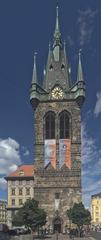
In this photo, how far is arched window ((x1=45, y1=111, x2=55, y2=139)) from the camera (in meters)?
91.2

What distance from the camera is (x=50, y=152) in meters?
89.1

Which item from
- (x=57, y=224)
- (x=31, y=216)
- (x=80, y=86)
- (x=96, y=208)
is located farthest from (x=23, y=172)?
(x=96, y=208)

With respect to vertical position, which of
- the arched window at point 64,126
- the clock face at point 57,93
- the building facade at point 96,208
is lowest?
the building facade at point 96,208

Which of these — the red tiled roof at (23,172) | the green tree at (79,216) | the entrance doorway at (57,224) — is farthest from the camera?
the red tiled roof at (23,172)

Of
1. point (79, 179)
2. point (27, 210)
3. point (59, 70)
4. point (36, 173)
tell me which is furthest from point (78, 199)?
point (59, 70)

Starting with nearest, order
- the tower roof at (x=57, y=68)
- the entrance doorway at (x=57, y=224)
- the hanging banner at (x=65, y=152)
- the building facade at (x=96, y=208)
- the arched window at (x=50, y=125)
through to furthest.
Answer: the entrance doorway at (x=57, y=224) < the hanging banner at (x=65, y=152) < the arched window at (x=50, y=125) < the tower roof at (x=57, y=68) < the building facade at (x=96, y=208)

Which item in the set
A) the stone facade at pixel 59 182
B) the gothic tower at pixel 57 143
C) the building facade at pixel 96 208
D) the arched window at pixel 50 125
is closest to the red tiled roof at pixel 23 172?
the arched window at pixel 50 125

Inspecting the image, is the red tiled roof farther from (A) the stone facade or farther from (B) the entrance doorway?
(B) the entrance doorway

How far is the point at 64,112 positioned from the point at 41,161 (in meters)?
11.7

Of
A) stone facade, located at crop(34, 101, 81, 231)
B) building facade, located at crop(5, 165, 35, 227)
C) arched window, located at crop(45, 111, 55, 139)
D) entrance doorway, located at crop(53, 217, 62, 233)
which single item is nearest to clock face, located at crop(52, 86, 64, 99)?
arched window, located at crop(45, 111, 55, 139)

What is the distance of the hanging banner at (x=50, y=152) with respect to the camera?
8850 cm

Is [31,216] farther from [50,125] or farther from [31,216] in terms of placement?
[50,125]

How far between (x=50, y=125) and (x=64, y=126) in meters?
2.96

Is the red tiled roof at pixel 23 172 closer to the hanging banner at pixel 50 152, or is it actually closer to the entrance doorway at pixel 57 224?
the hanging banner at pixel 50 152
